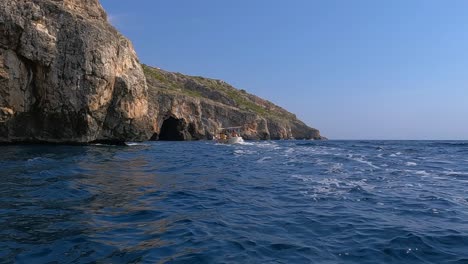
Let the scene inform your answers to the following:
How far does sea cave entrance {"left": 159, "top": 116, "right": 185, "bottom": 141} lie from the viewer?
84.1 meters

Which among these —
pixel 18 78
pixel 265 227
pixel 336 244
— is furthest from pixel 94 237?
pixel 18 78

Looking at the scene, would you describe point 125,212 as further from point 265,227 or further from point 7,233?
point 265,227

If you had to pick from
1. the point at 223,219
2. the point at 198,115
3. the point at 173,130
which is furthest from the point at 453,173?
the point at 198,115

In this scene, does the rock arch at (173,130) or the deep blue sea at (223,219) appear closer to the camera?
the deep blue sea at (223,219)

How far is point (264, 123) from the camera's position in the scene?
109 m

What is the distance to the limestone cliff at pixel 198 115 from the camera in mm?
80875

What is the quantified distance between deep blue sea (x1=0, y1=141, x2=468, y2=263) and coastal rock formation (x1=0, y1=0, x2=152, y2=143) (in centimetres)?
1780

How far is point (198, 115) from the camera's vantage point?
88750 millimetres

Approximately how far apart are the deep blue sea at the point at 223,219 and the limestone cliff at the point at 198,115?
1743 inches

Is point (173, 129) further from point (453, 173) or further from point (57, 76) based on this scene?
point (453, 173)

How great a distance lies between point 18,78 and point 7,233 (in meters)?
28.8

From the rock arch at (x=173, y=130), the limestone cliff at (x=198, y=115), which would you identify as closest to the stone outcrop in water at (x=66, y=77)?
the limestone cliff at (x=198, y=115)

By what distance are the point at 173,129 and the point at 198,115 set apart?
22.2 ft

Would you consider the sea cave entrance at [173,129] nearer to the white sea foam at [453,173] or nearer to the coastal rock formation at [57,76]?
the coastal rock formation at [57,76]
